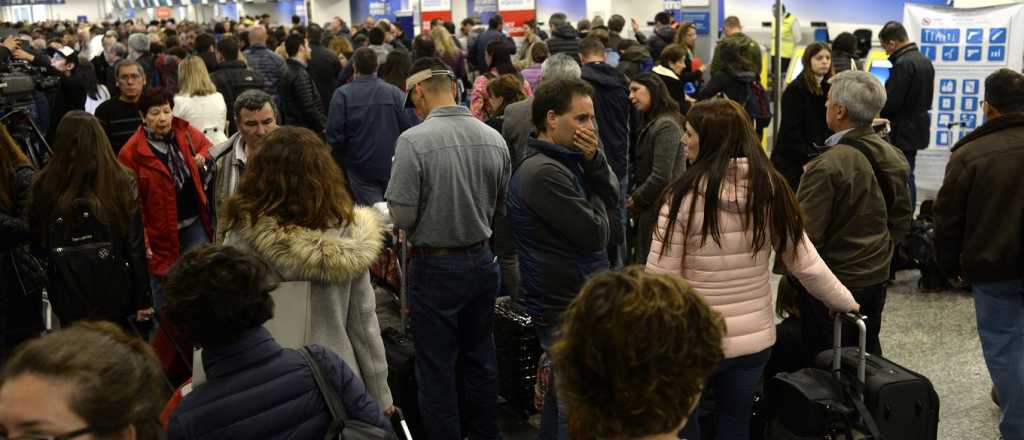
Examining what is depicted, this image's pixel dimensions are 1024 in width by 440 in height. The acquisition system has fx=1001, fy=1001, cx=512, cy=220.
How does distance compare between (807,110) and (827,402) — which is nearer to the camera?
(827,402)

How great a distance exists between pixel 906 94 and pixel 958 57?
1.33m

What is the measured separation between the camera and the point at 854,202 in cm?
365

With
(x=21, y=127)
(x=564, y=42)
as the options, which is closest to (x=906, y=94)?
(x=564, y=42)

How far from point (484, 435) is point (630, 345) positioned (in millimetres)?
2468

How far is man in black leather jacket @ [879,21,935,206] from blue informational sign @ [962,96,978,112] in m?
1.09

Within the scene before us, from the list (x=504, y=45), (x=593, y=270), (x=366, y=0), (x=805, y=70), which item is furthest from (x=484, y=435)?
(x=366, y=0)

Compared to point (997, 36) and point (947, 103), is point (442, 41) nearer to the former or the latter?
point (947, 103)

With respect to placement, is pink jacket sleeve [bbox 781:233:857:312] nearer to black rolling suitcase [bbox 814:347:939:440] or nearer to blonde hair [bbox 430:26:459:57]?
black rolling suitcase [bbox 814:347:939:440]

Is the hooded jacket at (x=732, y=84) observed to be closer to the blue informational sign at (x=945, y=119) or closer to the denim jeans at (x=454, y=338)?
the blue informational sign at (x=945, y=119)

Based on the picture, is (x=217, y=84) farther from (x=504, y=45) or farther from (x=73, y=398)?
(x=73, y=398)

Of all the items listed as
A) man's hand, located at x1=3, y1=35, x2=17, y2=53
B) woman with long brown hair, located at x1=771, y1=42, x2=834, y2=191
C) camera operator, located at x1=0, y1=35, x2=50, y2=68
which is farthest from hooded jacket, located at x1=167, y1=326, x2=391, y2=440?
man's hand, located at x1=3, y1=35, x2=17, y2=53

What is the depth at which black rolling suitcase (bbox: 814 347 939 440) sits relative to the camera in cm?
318

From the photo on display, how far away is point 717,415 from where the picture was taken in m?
3.21

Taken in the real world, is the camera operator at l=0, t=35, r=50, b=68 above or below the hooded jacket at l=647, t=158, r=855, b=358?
above
